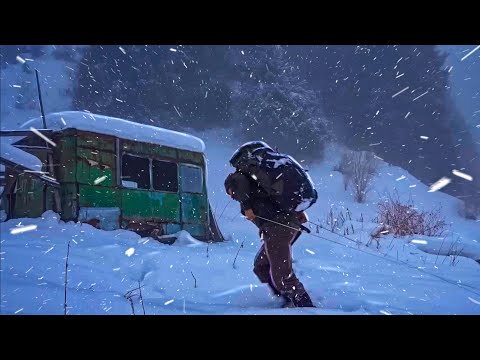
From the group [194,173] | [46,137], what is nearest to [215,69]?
[194,173]

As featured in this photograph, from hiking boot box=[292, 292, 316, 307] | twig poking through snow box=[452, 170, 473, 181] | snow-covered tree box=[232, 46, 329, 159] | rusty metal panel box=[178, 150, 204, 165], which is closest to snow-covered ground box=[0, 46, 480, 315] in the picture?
hiking boot box=[292, 292, 316, 307]

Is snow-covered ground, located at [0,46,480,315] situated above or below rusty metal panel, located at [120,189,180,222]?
below

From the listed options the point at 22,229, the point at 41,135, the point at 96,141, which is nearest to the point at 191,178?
the point at 96,141

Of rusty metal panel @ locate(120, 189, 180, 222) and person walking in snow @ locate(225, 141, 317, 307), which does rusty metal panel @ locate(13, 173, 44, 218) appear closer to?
rusty metal panel @ locate(120, 189, 180, 222)

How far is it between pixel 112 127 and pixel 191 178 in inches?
88.4

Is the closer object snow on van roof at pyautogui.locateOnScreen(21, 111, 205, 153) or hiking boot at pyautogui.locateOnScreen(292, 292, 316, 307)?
hiking boot at pyautogui.locateOnScreen(292, 292, 316, 307)

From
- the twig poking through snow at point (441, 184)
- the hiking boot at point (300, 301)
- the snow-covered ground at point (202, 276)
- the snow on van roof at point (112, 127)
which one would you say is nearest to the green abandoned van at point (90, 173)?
the snow on van roof at point (112, 127)

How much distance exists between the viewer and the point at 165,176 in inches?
337

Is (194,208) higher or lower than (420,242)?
higher

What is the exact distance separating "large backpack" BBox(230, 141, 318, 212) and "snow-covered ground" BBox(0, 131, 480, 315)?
0.96m

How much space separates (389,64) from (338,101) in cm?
390

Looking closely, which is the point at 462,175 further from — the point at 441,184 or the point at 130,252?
the point at 130,252

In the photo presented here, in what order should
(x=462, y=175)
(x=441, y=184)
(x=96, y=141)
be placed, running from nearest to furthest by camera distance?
(x=96, y=141) → (x=441, y=184) → (x=462, y=175)

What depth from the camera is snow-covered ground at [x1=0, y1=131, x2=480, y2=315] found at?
2.97m
